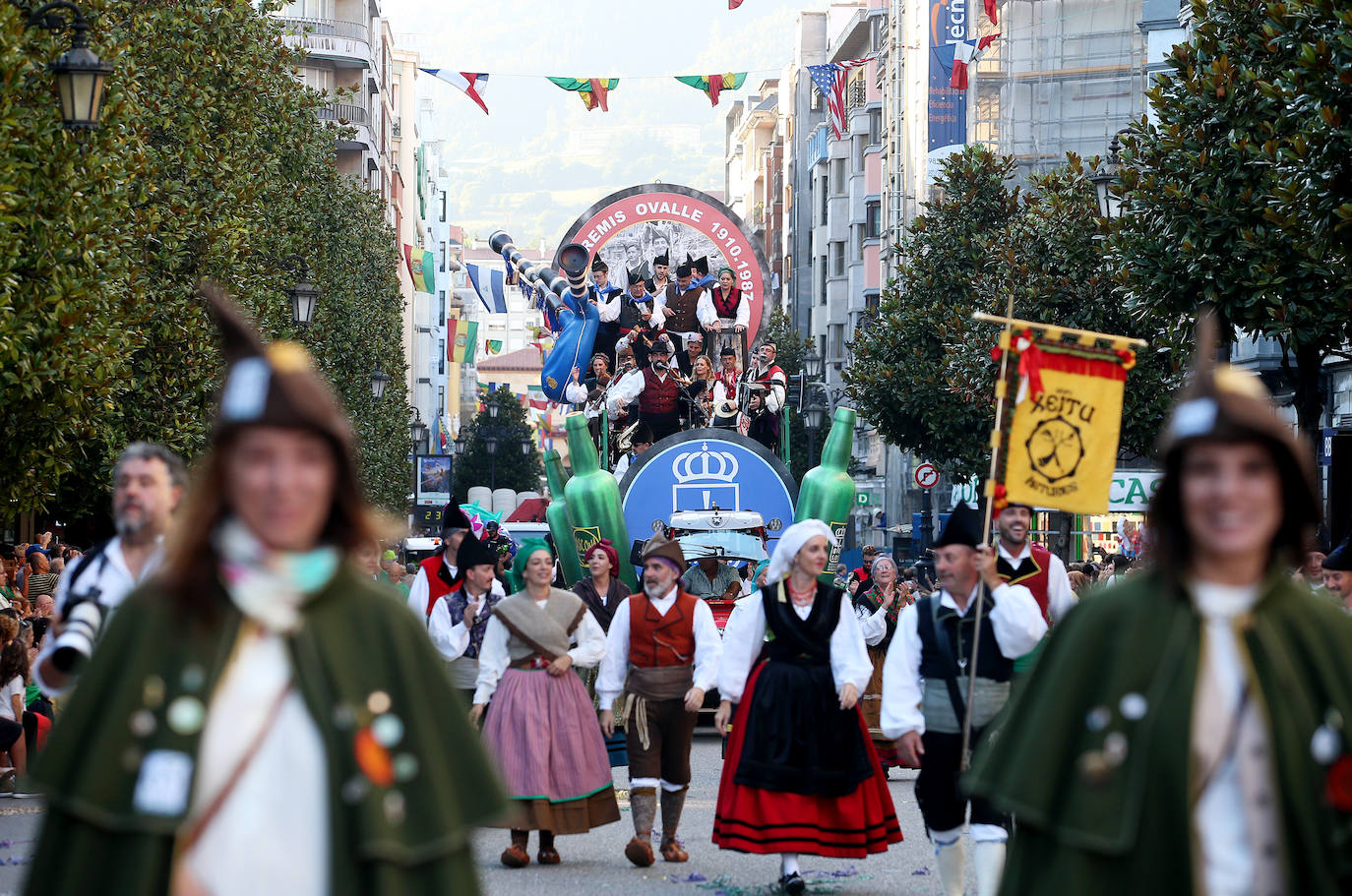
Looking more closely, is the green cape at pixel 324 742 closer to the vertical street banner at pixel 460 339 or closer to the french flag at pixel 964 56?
the french flag at pixel 964 56

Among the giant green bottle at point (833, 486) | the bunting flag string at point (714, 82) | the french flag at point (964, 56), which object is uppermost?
the french flag at point (964, 56)

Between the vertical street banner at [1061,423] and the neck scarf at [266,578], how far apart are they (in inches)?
203

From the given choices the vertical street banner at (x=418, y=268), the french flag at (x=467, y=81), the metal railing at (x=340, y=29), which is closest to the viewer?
the french flag at (x=467, y=81)

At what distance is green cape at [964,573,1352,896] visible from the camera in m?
3.80

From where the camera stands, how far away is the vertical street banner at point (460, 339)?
117m

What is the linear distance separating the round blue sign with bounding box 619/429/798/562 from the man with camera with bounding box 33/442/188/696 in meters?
19.7

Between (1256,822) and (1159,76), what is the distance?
51.8 ft

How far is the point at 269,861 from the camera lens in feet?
11.7

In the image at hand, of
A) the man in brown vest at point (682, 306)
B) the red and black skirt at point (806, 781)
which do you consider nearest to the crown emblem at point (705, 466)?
the man in brown vest at point (682, 306)

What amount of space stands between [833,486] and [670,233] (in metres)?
14.3

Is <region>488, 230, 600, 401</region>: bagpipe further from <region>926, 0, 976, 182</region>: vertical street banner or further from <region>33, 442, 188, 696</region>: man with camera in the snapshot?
<region>33, 442, 188, 696</region>: man with camera

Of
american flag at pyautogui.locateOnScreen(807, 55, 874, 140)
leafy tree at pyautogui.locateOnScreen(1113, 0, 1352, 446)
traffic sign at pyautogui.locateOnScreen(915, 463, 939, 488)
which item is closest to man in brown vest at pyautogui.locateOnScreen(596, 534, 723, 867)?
leafy tree at pyautogui.locateOnScreen(1113, 0, 1352, 446)

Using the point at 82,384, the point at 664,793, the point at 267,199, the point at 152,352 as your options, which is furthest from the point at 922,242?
the point at 664,793

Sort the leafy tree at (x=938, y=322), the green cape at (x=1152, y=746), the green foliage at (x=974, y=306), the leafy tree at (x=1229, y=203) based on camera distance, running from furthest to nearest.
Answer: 1. the leafy tree at (x=938, y=322)
2. the green foliage at (x=974, y=306)
3. the leafy tree at (x=1229, y=203)
4. the green cape at (x=1152, y=746)
